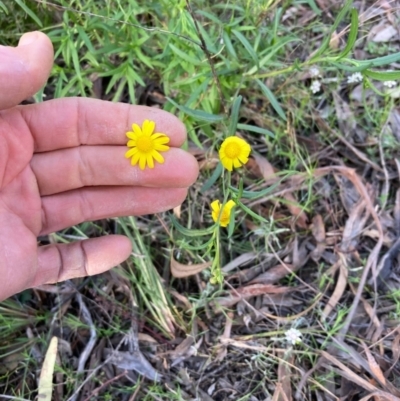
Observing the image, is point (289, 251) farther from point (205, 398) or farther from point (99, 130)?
point (99, 130)

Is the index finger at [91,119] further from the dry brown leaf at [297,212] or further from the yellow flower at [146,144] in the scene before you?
the dry brown leaf at [297,212]

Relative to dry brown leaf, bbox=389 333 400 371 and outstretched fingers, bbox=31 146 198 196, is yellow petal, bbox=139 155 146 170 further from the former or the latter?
dry brown leaf, bbox=389 333 400 371

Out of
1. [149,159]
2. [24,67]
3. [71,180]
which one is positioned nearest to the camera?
[24,67]

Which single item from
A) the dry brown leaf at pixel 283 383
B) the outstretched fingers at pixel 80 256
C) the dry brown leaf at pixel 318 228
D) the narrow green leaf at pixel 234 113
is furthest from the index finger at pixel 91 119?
the dry brown leaf at pixel 283 383

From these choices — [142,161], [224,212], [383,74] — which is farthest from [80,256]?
[383,74]

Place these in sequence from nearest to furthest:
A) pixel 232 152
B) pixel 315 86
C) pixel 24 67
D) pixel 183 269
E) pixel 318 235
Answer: pixel 24 67 → pixel 232 152 → pixel 183 269 → pixel 318 235 → pixel 315 86

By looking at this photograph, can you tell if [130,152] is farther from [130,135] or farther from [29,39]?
[29,39]
